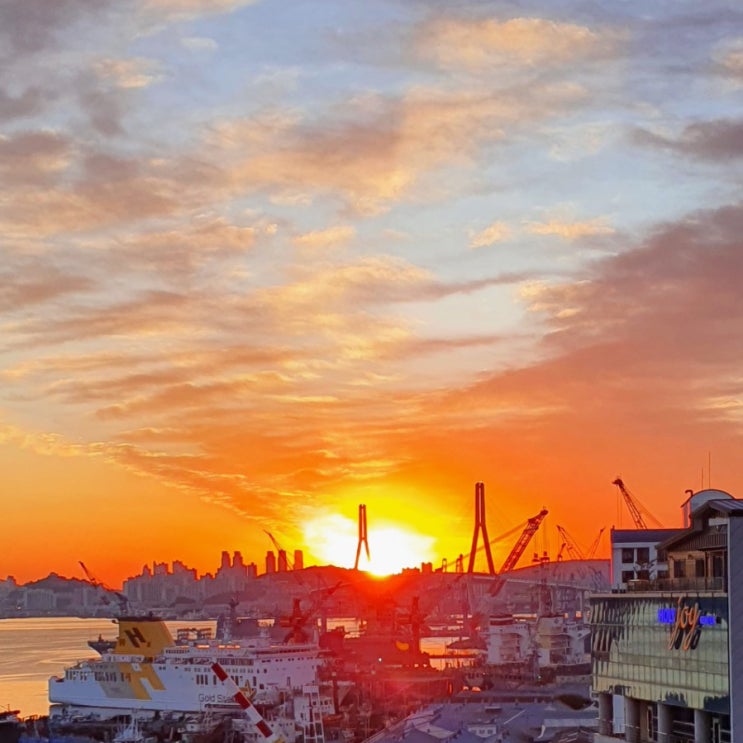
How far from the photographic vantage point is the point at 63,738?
6612cm

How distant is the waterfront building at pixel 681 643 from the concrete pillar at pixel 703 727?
2cm

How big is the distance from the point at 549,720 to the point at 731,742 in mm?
30580

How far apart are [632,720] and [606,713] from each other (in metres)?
2.36

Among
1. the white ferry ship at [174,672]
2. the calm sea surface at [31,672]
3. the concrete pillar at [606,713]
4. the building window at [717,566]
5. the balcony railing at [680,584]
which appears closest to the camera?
the balcony railing at [680,584]

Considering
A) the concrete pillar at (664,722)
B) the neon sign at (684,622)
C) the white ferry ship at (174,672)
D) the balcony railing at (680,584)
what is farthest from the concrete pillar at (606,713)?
the white ferry ship at (174,672)

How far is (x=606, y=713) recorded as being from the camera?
32.6 m

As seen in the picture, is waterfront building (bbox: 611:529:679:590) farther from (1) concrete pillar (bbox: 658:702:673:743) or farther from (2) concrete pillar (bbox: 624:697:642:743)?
(1) concrete pillar (bbox: 658:702:673:743)

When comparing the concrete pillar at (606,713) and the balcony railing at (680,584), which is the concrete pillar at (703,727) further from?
the concrete pillar at (606,713)

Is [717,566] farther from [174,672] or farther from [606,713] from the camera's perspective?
[174,672]

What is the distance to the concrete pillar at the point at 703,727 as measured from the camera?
86.9 feet

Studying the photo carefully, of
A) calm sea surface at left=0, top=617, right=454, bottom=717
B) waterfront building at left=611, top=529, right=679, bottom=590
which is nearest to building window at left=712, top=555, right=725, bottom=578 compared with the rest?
waterfront building at left=611, top=529, right=679, bottom=590

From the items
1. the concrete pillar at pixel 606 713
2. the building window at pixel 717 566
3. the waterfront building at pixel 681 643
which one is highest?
the building window at pixel 717 566

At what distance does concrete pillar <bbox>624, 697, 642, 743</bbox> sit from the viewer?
30.1 meters

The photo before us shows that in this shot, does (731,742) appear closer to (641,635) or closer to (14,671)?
(641,635)
